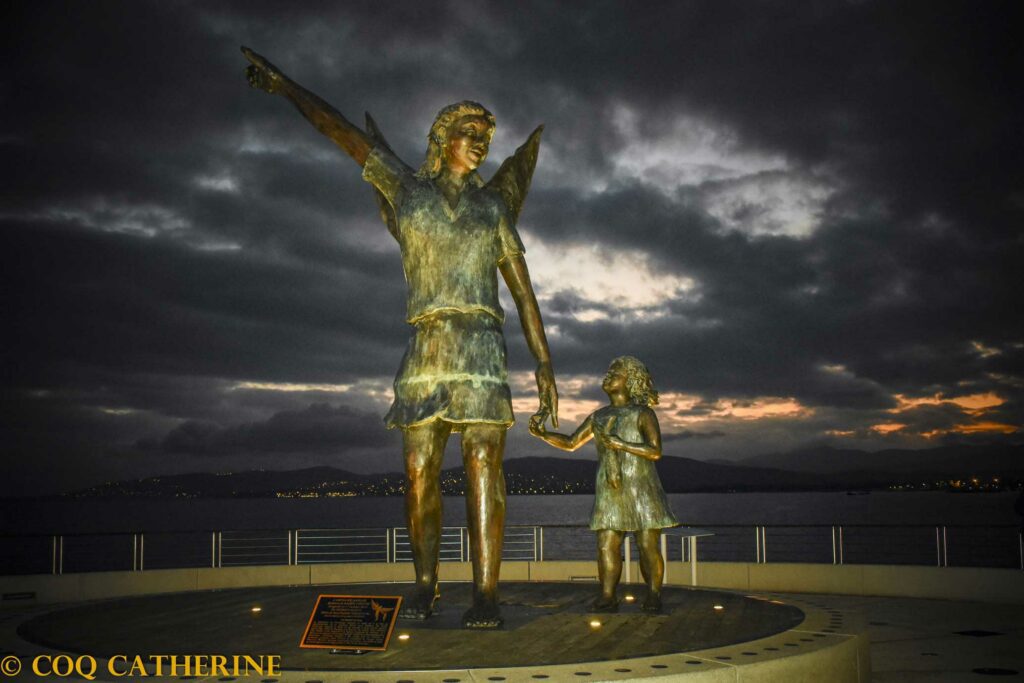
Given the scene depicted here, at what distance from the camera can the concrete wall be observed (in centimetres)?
1091

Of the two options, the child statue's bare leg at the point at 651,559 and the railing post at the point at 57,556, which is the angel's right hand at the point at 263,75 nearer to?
the child statue's bare leg at the point at 651,559

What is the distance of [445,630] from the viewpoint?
537cm

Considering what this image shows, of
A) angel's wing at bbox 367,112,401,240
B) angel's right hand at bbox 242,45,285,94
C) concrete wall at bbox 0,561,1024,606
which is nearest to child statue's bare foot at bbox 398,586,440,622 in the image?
angel's wing at bbox 367,112,401,240

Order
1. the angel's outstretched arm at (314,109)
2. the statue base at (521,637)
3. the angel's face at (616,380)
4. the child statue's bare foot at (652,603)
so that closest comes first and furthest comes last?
the statue base at (521,637)
the angel's outstretched arm at (314,109)
the child statue's bare foot at (652,603)
the angel's face at (616,380)

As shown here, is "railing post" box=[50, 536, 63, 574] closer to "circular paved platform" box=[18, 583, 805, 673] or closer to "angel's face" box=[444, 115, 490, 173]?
"circular paved platform" box=[18, 583, 805, 673]

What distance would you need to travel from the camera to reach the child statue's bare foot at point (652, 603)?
668 cm

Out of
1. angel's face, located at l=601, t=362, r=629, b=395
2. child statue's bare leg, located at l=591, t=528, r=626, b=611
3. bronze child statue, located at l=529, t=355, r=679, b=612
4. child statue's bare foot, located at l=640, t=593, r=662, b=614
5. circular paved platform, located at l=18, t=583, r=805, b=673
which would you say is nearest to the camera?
circular paved platform, located at l=18, t=583, r=805, b=673

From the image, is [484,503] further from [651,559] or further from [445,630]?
[651,559]

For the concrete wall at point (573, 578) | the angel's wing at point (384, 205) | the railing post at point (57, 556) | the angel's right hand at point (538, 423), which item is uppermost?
the angel's wing at point (384, 205)

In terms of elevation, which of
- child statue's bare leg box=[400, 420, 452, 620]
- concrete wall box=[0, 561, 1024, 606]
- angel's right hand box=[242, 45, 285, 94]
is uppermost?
angel's right hand box=[242, 45, 285, 94]

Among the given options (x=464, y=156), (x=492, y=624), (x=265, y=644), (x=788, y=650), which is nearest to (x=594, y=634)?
(x=492, y=624)

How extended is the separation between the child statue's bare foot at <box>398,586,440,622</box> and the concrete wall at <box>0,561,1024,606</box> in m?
5.45

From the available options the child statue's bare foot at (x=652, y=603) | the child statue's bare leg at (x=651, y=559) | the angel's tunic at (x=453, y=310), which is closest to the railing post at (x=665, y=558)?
the child statue's bare leg at (x=651, y=559)

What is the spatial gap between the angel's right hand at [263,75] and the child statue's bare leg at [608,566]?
3.90 meters
